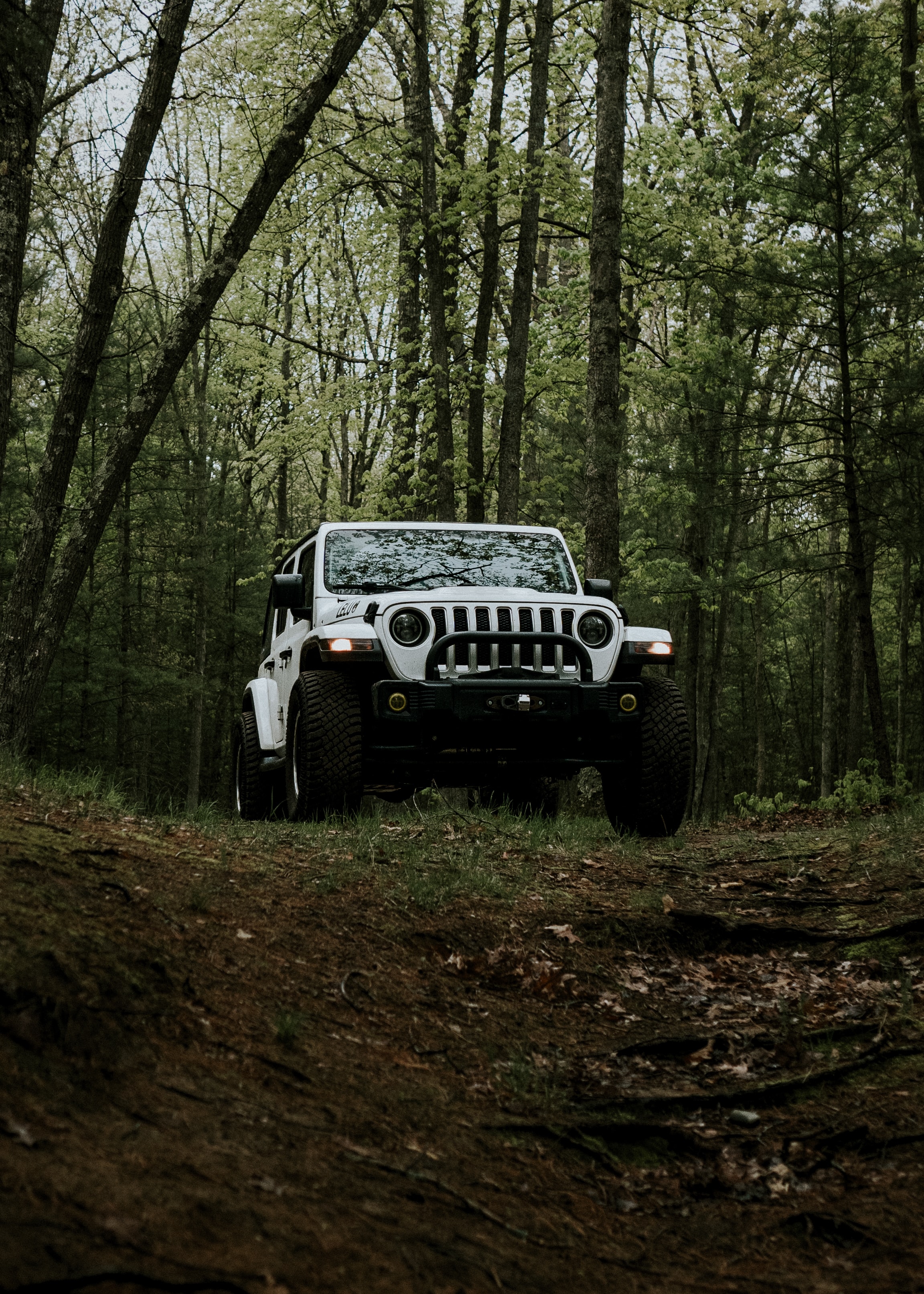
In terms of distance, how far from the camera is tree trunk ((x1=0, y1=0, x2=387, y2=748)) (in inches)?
416

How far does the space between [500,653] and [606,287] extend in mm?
8104

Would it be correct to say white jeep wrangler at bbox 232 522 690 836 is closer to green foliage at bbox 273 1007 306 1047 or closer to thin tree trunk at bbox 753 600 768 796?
green foliage at bbox 273 1007 306 1047

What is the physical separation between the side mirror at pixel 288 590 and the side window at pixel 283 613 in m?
1.31

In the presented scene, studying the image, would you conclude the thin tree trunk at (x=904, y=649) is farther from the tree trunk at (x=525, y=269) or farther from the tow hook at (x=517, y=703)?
the tow hook at (x=517, y=703)

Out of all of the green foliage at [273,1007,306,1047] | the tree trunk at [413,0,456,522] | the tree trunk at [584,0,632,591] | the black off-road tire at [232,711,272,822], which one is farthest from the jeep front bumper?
the tree trunk at [413,0,456,522]

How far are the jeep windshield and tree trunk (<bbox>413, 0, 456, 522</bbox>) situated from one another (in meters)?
7.50

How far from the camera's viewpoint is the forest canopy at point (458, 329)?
1140 cm

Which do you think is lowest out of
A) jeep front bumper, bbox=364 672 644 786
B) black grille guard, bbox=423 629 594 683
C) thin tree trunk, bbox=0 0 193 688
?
jeep front bumper, bbox=364 672 644 786

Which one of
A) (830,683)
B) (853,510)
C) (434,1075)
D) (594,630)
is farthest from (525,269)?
(434,1075)

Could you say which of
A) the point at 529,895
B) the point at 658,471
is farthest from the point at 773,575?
the point at 529,895

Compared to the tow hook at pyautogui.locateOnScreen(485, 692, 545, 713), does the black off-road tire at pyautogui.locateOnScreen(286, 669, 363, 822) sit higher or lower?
lower

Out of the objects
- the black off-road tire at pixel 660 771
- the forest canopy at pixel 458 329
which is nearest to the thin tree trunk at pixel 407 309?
the forest canopy at pixel 458 329

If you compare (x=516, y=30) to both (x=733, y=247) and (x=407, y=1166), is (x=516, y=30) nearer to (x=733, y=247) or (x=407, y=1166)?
Answer: (x=733, y=247)

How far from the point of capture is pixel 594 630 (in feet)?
25.7
